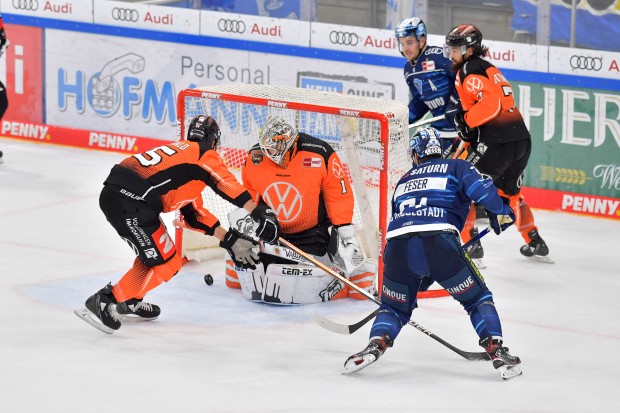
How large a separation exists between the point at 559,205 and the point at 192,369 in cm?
405

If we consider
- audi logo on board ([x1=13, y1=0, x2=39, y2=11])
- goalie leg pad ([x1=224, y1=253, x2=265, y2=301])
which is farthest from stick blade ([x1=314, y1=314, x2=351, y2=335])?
audi logo on board ([x1=13, y1=0, x2=39, y2=11])

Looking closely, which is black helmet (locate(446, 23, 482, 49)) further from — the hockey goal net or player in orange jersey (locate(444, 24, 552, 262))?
the hockey goal net

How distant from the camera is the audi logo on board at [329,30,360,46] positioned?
930 cm

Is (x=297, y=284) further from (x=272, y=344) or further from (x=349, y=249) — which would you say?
(x=272, y=344)

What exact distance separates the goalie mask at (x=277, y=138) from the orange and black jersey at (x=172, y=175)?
48 cm

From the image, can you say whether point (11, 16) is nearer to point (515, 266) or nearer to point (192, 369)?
point (515, 266)

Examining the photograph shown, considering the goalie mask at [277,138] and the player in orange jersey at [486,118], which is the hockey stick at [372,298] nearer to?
the goalie mask at [277,138]

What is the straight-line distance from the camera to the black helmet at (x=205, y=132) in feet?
19.6

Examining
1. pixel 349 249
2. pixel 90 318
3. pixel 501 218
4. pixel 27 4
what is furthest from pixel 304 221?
pixel 27 4

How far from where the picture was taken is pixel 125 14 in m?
10.2

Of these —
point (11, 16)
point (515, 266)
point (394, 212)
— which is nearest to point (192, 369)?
point (394, 212)

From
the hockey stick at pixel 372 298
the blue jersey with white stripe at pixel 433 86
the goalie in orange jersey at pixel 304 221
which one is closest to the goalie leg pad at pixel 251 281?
the goalie in orange jersey at pixel 304 221

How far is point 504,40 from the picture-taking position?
28.8 ft

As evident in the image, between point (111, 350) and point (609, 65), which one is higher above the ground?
point (609, 65)
